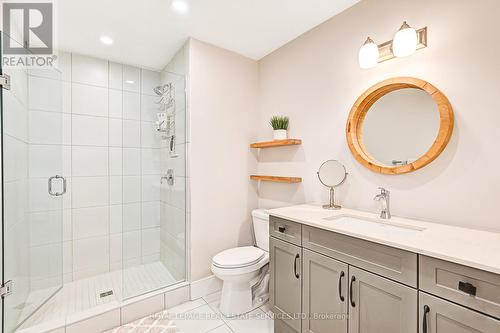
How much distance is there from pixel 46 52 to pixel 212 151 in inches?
76.0

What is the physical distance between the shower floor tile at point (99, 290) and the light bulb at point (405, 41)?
8.52ft

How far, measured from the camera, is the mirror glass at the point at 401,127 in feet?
4.90

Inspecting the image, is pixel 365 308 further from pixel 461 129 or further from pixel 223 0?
pixel 223 0

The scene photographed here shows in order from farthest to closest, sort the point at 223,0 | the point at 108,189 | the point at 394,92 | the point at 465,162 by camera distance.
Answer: the point at 108,189 → the point at 223,0 → the point at 394,92 → the point at 465,162

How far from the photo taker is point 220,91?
2.47 metres

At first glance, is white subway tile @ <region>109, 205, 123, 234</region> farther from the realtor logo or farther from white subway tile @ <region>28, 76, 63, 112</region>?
the realtor logo

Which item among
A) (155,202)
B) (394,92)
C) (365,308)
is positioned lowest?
(365,308)

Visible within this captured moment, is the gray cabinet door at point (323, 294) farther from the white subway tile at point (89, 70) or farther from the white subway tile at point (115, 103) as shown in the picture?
the white subway tile at point (89, 70)

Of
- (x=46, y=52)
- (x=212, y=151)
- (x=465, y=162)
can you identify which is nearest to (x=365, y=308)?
(x=465, y=162)

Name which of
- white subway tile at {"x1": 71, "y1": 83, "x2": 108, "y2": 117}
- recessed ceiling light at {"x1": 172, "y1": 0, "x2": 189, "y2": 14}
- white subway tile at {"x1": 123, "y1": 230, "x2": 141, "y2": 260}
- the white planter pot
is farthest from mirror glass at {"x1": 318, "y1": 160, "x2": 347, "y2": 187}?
white subway tile at {"x1": 71, "y1": 83, "x2": 108, "y2": 117}

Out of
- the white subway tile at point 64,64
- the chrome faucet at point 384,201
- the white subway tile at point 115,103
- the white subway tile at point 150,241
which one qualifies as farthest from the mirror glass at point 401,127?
the white subway tile at point 64,64

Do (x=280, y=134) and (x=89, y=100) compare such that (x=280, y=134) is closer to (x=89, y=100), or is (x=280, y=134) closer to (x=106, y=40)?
(x=106, y=40)

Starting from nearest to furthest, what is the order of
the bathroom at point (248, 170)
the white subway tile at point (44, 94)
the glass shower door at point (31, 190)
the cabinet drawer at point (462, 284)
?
the cabinet drawer at point (462, 284)
the bathroom at point (248, 170)
the glass shower door at point (31, 190)
the white subway tile at point (44, 94)

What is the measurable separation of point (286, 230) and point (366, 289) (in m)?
0.59
